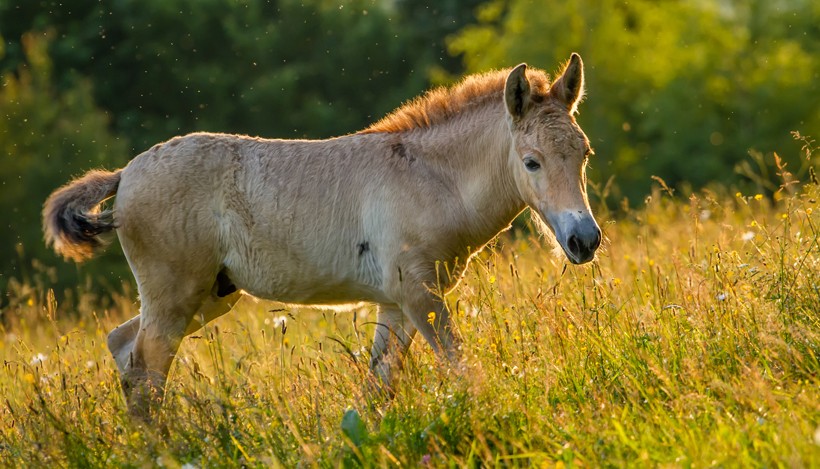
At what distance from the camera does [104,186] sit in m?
6.66

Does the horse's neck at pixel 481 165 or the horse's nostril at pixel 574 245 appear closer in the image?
the horse's nostril at pixel 574 245

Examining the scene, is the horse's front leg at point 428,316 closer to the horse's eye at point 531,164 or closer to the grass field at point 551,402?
the grass field at point 551,402

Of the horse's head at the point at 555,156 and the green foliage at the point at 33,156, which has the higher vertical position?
the horse's head at the point at 555,156

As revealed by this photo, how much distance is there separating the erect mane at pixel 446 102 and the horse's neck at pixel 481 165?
0.33 ft

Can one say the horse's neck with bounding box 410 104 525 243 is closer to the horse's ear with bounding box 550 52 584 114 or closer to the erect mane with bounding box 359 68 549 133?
the erect mane with bounding box 359 68 549 133

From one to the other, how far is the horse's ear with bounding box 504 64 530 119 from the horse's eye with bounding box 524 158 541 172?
0.32 m

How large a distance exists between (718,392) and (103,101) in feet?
111

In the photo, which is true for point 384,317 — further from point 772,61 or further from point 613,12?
point 772,61

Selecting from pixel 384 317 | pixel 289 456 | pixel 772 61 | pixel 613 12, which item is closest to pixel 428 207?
pixel 384 317

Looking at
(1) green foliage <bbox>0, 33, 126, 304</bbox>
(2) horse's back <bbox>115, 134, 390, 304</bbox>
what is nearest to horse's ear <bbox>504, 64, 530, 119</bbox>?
(2) horse's back <bbox>115, 134, 390, 304</bbox>

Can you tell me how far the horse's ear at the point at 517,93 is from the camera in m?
5.75

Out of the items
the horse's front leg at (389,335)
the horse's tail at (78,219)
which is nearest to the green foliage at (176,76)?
the horse's tail at (78,219)

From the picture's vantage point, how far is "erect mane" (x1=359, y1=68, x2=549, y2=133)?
249 inches

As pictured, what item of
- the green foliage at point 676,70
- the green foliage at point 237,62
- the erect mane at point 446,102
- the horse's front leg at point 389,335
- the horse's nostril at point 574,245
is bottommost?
the green foliage at point 676,70
